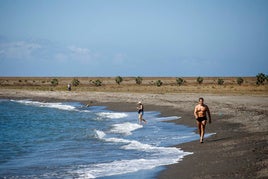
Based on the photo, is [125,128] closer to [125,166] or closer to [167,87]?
[125,166]

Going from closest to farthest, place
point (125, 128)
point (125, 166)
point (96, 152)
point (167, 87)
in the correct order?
point (125, 166)
point (96, 152)
point (125, 128)
point (167, 87)

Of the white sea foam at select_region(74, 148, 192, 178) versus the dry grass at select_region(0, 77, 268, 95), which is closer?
the white sea foam at select_region(74, 148, 192, 178)

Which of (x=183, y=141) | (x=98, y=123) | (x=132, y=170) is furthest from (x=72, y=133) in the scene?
(x=132, y=170)

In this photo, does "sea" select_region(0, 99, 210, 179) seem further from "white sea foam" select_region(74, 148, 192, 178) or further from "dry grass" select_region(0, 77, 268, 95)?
"dry grass" select_region(0, 77, 268, 95)

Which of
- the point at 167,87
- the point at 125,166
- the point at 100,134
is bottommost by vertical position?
the point at 100,134

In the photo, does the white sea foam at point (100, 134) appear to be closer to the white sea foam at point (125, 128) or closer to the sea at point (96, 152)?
the sea at point (96, 152)

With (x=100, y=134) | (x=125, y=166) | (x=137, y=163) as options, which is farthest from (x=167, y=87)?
(x=125, y=166)

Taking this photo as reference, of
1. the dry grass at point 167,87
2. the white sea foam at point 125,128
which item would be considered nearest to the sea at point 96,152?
the white sea foam at point 125,128

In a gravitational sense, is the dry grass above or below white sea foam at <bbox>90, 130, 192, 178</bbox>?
above

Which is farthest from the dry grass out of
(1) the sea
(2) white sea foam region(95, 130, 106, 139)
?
(1) the sea

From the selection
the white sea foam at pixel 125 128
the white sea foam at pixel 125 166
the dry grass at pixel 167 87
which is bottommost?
the white sea foam at pixel 125 128

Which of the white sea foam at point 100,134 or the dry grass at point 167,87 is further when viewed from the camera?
the dry grass at point 167,87

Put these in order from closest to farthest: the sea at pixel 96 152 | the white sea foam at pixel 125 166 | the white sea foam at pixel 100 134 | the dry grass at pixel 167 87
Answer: the white sea foam at pixel 125 166 < the sea at pixel 96 152 < the white sea foam at pixel 100 134 < the dry grass at pixel 167 87

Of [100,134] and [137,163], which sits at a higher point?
[137,163]
